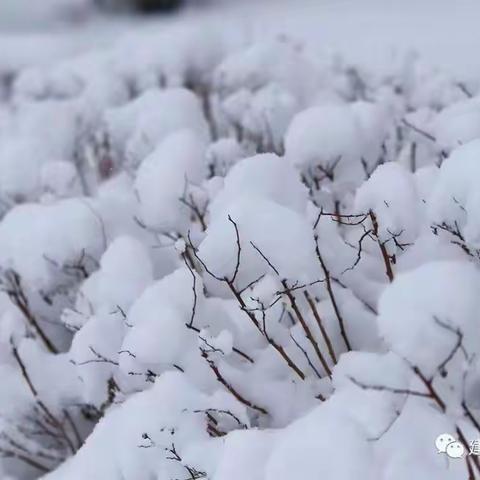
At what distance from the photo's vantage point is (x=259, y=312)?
6.82ft

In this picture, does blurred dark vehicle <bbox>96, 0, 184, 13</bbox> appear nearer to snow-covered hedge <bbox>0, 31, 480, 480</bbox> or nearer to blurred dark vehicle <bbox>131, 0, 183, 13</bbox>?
blurred dark vehicle <bbox>131, 0, 183, 13</bbox>

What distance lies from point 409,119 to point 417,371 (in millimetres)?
1800

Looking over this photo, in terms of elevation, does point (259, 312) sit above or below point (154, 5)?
above

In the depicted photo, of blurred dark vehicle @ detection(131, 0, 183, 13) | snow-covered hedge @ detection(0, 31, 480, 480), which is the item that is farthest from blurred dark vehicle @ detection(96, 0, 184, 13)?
snow-covered hedge @ detection(0, 31, 480, 480)

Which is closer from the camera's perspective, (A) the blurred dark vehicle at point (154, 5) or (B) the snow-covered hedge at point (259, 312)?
(B) the snow-covered hedge at point (259, 312)

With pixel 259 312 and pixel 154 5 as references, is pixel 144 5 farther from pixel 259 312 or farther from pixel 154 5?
pixel 259 312

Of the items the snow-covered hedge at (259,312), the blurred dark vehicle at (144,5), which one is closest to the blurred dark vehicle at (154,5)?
the blurred dark vehicle at (144,5)

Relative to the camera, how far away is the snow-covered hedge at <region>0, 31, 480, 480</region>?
1495mm

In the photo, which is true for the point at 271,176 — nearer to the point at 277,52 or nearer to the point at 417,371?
the point at 417,371

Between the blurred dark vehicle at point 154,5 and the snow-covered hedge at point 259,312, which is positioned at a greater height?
the snow-covered hedge at point 259,312

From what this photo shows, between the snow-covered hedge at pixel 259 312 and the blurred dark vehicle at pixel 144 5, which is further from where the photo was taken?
the blurred dark vehicle at pixel 144 5

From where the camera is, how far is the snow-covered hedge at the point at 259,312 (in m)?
1.50

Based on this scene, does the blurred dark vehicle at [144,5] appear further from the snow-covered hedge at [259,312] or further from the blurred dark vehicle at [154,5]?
the snow-covered hedge at [259,312]

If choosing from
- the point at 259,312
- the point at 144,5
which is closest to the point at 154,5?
the point at 144,5
